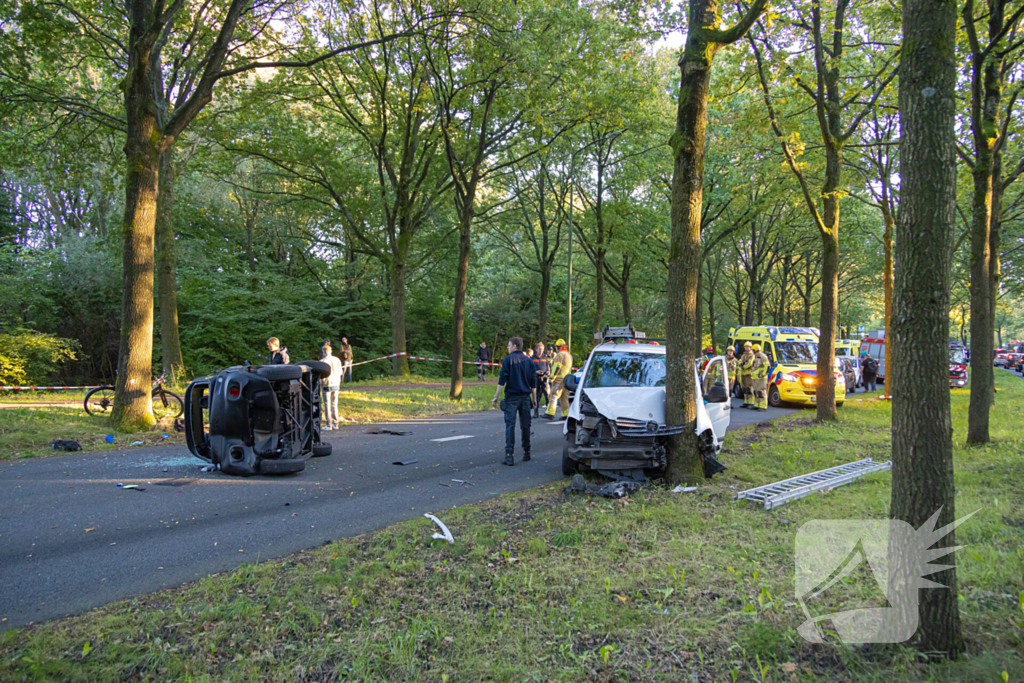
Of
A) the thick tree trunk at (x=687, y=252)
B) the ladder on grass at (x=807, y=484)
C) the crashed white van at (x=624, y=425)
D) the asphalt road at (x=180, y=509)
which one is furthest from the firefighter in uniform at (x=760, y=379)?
the thick tree trunk at (x=687, y=252)

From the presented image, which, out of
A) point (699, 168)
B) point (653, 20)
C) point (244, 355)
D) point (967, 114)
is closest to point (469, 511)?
point (699, 168)

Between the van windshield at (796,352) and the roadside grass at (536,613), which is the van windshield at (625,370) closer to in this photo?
the roadside grass at (536,613)

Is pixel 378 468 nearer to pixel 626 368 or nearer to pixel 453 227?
pixel 626 368

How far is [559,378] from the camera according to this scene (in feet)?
48.2

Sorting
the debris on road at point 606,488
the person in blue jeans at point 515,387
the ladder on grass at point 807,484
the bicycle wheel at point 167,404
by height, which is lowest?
the debris on road at point 606,488

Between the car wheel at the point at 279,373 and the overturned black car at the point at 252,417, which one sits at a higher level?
the car wheel at the point at 279,373

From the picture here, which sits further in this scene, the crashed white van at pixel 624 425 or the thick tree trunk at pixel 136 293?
the thick tree trunk at pixel 136 293

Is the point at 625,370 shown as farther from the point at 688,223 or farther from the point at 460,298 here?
the point at 460,298

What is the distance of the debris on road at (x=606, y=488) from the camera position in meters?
6.87

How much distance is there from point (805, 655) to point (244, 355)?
2573cm

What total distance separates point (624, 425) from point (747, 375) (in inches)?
544

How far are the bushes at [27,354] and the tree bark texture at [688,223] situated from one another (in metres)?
19.1

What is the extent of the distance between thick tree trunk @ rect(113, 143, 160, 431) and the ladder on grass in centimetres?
1039

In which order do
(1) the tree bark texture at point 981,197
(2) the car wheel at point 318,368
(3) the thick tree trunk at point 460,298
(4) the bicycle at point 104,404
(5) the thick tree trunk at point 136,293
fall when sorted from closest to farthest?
(2) the car wheel at point 318,368, (1) the tree bark texture at point 981,197, (5) the thick tree trunk at point 136,293, (4) the bicycle at point 104,404, (3) the thick tree trunk at point 460,298
